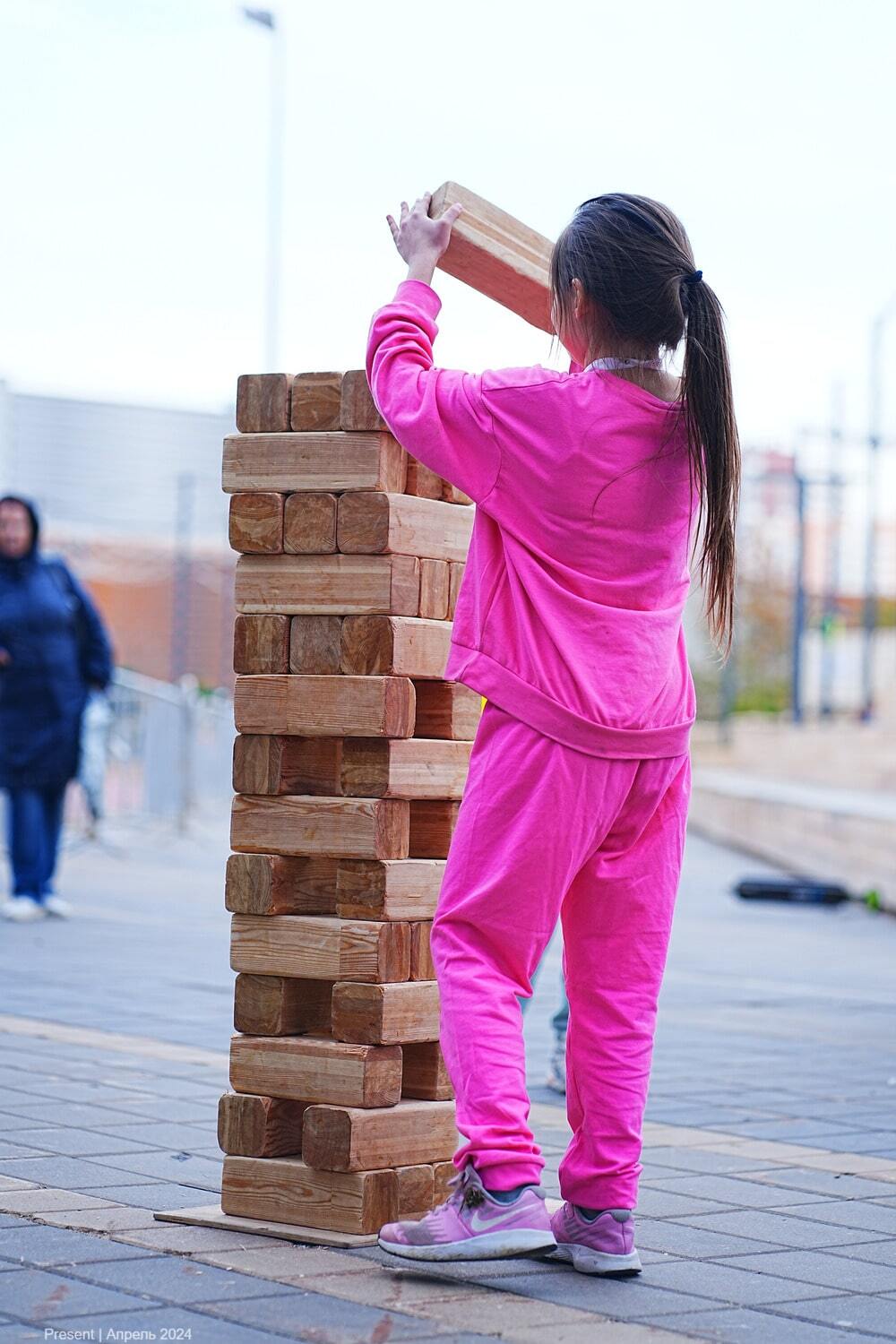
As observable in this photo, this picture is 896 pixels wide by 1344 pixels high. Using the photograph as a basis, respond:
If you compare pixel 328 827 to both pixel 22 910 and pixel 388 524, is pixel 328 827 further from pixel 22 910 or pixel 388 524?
pixel 22 910

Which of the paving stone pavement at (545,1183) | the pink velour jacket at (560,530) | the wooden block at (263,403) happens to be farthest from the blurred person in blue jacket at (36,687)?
the pink velour jacket at (560,530)

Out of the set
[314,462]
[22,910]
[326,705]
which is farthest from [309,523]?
[22,910]

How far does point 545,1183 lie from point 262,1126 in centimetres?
96

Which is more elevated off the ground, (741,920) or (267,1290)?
(267,1290)

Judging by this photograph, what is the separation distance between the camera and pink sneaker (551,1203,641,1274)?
355 centimetres

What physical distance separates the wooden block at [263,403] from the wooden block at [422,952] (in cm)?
102

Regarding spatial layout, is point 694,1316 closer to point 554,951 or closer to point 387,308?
point 387,308

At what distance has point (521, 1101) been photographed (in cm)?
348

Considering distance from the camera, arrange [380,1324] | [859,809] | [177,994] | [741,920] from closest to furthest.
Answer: [380,1324], [177,994], [741,920], [859,809]

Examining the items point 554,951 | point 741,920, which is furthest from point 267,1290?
point 741,920

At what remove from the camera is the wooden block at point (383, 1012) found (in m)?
3.72

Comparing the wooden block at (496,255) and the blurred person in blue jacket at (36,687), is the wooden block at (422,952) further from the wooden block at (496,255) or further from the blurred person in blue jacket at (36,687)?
the blurred person in blue jacket at (36,687)

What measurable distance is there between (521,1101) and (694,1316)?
463 millimetres

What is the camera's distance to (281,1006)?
3.83 meters
